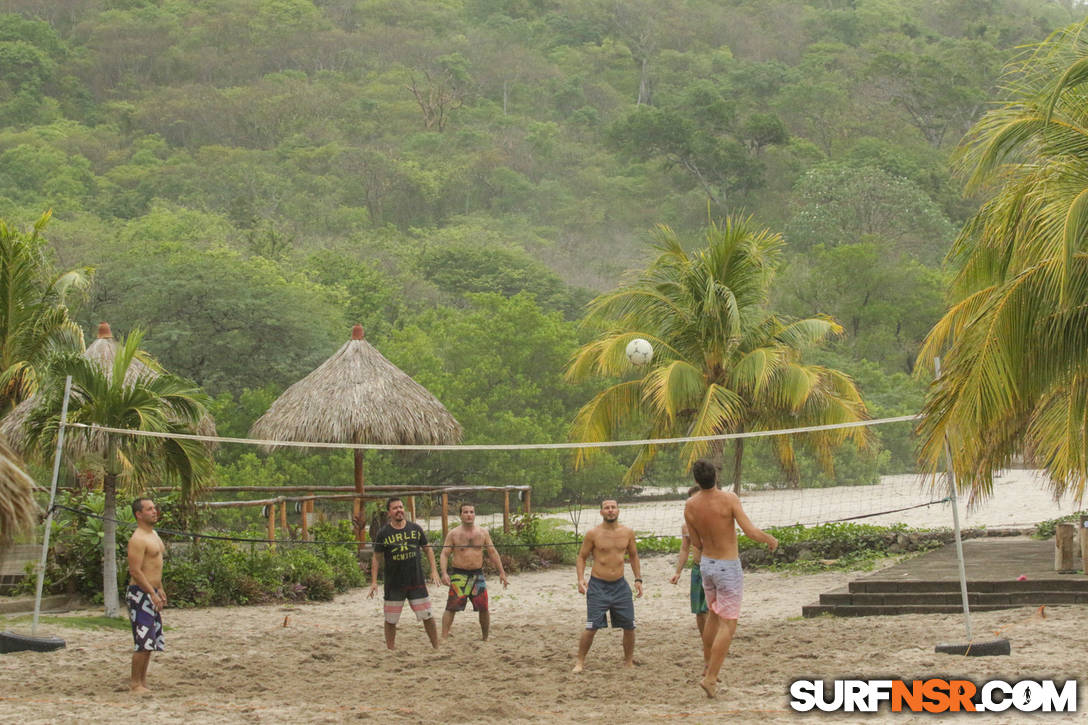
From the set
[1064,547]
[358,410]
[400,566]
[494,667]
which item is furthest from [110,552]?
[1064,547]

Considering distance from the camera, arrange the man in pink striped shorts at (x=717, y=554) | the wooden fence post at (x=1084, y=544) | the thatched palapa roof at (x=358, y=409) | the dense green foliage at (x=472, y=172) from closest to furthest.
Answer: the man in pink striped shorts at (x=717, y=554), the wooden fence post at (x=1084, y=544), the thatched palapa roof at (x=358, y=409), the dense green foliage at (x=472, y=172)

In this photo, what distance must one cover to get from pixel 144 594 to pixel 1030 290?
257 inches

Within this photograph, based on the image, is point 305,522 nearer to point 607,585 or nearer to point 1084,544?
point 607,585

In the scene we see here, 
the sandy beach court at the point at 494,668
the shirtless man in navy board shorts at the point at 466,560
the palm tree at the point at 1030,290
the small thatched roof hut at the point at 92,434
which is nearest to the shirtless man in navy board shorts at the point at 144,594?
the sandy beach court at the point at 494,668

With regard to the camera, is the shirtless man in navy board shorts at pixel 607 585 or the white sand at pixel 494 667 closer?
the white sand at pixel 494 667

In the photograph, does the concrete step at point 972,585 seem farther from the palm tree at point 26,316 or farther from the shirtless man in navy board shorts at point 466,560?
the palm tree at point 26,316

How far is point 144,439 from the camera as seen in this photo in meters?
11.2

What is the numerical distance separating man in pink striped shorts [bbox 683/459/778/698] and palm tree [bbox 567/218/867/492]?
6973 millimetres

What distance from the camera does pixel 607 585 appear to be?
8.91 meters

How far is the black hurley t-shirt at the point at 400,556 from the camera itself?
10.0 metres

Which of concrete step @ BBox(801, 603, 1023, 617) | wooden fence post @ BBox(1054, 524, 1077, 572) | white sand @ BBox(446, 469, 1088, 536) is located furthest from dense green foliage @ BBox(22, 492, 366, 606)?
wooden fence post @ BBox(1054, 524, 1077, 572)

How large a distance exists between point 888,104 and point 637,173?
12.0 m

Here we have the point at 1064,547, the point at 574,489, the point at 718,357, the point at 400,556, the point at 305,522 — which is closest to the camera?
the point at 400,556

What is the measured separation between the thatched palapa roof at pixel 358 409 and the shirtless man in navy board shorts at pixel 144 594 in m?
7.30
